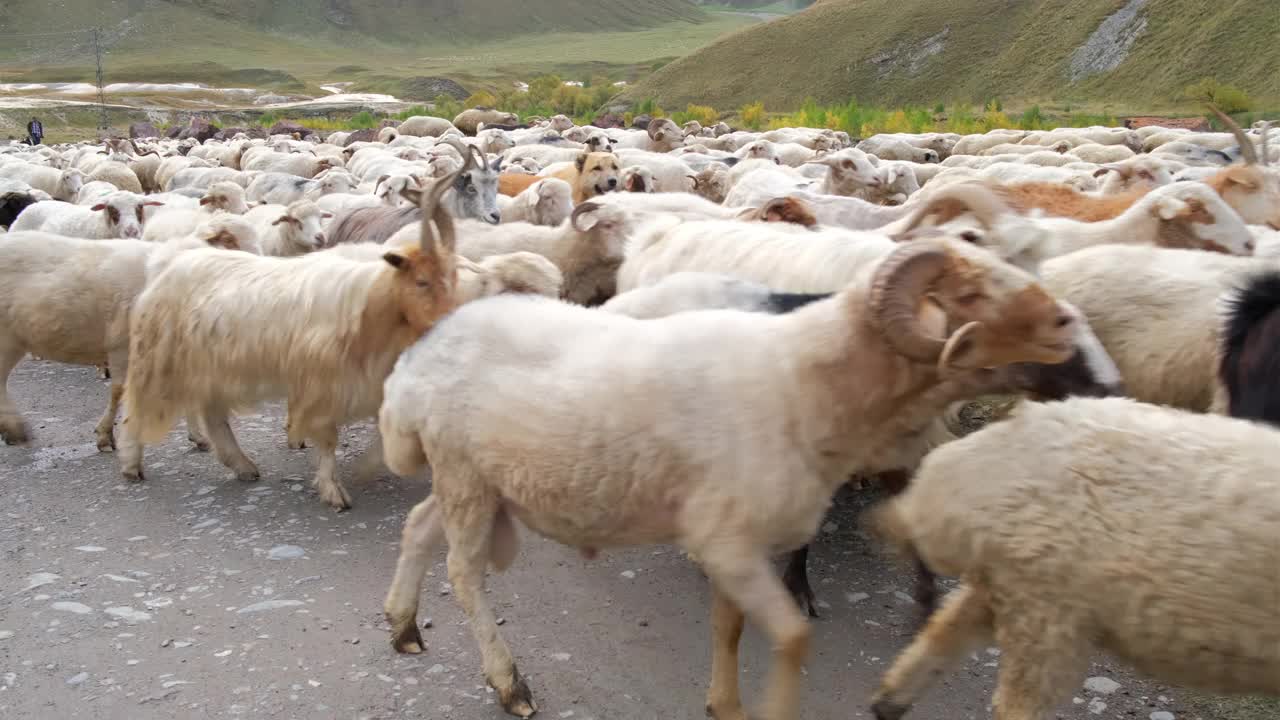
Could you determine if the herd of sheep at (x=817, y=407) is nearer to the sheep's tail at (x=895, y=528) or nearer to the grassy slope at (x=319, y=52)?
the sheep's tail at (x=895, y=528)

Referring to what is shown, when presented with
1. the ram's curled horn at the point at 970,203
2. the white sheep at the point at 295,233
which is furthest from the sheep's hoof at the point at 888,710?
the white sheep at the point at 295,233

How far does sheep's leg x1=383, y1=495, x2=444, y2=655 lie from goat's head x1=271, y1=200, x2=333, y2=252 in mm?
5020

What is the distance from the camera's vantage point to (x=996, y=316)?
3043 millimetres

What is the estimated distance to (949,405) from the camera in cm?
321

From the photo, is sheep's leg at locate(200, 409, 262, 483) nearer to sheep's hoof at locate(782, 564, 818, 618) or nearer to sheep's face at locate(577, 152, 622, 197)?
sheep's hoof at locate(782, 564, 818, 618)

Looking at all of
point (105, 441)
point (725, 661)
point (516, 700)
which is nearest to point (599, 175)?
point (105, 441)

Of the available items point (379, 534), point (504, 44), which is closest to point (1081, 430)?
point (379, 534)

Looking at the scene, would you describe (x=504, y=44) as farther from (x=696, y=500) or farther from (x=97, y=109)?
(x=696, y=500)

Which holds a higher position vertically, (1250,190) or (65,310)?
(1250,190)

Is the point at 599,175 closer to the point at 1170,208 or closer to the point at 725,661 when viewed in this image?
the point at 1170,208

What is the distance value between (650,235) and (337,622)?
3.28 meters

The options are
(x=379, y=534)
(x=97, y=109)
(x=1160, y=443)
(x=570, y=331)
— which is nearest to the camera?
(x=1160, y=443)

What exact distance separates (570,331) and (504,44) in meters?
150

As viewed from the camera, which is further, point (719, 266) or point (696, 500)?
point (719, 266)
